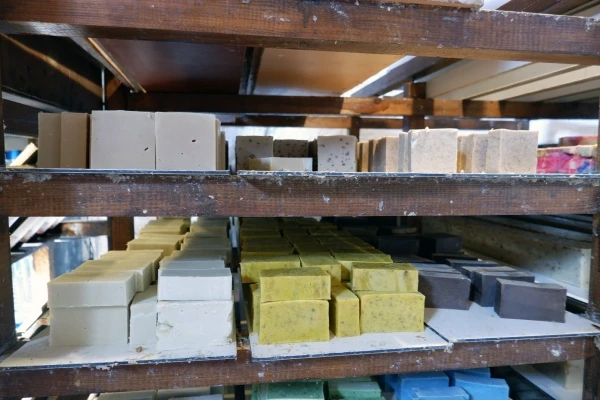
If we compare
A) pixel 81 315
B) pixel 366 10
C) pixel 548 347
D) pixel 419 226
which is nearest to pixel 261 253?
pixel 81 315

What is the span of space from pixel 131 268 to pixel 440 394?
1.32m

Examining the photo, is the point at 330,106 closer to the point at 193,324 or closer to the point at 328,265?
the point at 328,265

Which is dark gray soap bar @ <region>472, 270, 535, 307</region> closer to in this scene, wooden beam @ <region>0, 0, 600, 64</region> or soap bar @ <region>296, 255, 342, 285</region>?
soap bar @ <region>296, 255, 342, 285</region>

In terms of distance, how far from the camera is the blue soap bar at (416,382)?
158cm

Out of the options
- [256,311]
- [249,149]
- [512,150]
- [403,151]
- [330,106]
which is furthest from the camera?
[330,106]

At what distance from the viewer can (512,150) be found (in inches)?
Result: 59.3

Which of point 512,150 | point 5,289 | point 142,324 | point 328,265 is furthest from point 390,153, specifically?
point 5,289

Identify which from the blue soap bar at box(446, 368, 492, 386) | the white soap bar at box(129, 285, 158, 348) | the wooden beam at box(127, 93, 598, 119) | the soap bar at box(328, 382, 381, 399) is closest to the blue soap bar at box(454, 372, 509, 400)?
the blue soap bar at box(446, 368, 492, 386)

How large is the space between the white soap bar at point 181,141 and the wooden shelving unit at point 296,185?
12cm

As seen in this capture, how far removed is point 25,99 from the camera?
1771 millimetres

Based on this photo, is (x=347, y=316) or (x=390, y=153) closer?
(x=347, y=316)

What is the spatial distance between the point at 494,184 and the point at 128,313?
1.35m

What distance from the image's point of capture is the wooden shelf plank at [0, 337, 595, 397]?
1.16 metres

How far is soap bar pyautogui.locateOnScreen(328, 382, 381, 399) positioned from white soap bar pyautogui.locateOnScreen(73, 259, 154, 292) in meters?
0.86
